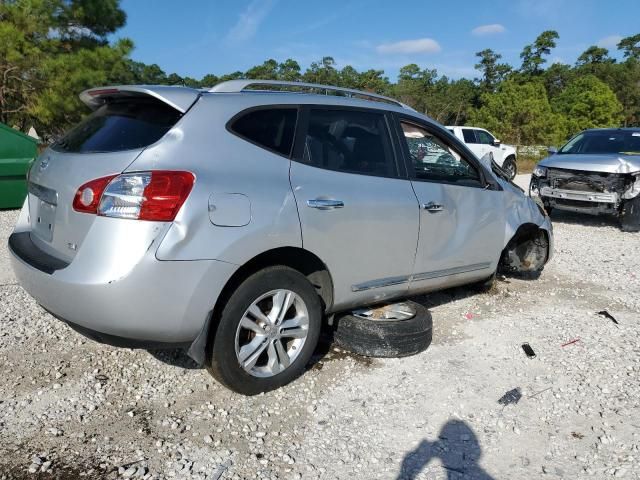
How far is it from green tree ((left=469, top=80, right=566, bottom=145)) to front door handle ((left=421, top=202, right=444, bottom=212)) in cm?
3452

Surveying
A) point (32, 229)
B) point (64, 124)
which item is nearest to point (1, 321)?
point (32, 229)

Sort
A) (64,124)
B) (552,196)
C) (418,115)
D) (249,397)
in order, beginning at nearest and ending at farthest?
(249,397) → (418,115) → (552,196) → (64,124)

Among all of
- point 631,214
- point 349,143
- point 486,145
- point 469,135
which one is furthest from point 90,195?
point 486,145

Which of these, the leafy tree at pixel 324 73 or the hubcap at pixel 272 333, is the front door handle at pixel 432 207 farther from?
the leafy tree at pixel 324 73

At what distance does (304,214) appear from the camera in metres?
3.05

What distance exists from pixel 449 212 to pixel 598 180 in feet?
19.2

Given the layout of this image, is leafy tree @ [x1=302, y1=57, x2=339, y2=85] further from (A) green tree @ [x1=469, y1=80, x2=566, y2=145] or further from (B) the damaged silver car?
(B) the damaged silver car

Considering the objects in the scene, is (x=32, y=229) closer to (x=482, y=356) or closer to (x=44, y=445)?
(x=44, y=445)

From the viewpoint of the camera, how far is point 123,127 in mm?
2932

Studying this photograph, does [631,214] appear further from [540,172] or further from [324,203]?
[324,203]

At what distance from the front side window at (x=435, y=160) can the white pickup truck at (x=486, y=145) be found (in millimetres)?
15257

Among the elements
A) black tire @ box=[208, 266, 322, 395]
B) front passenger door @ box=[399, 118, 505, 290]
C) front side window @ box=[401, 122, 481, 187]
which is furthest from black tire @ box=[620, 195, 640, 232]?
black tire @ box=[208, 266, 322, 395]

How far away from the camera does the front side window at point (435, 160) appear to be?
153 inches

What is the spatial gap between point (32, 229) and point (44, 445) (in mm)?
1295
